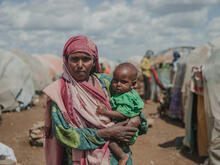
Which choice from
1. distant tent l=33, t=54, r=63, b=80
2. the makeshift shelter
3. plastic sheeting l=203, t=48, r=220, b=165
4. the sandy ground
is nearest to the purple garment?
the sandy ground

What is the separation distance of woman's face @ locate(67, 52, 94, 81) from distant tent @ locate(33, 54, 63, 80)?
50.1 feet

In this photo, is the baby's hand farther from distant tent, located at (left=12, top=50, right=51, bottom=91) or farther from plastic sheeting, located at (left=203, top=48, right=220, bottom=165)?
distant tent, located at (left=12, top=50, right=51, bottom=91)

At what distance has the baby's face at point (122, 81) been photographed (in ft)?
6.22

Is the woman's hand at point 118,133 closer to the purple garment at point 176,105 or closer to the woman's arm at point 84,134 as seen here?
the woman's arm at point 84,134

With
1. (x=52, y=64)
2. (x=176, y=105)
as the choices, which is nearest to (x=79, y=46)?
(x=176, y=105)

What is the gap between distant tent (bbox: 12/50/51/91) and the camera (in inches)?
533

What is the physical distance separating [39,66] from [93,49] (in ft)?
43.9

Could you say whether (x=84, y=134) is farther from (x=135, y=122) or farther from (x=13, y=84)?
(x=13, y=84)

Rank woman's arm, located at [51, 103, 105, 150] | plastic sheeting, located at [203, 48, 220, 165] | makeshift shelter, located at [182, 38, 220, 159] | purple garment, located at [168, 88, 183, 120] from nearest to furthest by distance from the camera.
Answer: woman's arm, located at [51, 103, 105, 150] → plastic sheeting, located at [203, 48, 220, 165] → makeshift shelter, located at [182, 38, 220, 159] → purple garment, located at [168, 88, 183, 120]

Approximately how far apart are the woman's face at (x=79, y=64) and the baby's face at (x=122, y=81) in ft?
0.86

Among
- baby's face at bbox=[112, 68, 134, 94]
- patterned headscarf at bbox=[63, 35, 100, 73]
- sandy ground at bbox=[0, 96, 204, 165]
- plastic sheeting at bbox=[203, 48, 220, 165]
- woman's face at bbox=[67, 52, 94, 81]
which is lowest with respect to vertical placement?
sandy ground at bbox=[0, 96, 204, 165]

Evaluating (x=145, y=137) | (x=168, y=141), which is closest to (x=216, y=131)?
(x=168, y=141)

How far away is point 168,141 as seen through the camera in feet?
20.6

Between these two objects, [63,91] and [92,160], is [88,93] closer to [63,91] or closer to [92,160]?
[63,91]
